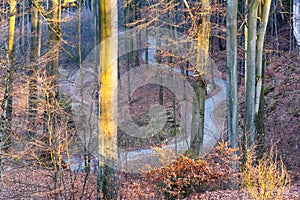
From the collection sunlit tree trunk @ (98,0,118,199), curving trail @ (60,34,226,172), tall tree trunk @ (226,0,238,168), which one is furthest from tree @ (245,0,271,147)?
sunlit tree trunk @ (98,0,118,199)

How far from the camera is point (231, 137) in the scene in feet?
30.1

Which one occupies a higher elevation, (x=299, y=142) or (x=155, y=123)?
(x=299, y=142)

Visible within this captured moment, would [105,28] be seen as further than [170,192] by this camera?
Yes

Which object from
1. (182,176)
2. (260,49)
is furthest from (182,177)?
(260,49)

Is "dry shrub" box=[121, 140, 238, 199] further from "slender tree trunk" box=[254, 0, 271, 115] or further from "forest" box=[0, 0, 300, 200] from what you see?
"slender tree trunk" box=[254, 0, 271, 115]

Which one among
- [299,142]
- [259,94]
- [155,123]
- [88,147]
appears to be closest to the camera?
[88,147]

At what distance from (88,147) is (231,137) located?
12.7 ft

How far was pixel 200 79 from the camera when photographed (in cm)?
955

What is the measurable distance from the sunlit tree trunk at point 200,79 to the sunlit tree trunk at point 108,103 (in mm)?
3247

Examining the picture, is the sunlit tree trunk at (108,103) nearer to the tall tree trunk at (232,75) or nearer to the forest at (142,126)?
the forest at (142,126)

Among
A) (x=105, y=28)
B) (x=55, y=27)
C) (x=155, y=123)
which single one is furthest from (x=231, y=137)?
(x=155, y=123)

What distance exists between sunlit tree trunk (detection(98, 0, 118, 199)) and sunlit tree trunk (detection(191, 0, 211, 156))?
3.25 metres

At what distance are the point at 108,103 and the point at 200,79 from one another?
361cm

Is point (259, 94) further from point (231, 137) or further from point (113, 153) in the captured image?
point (113, 153)
